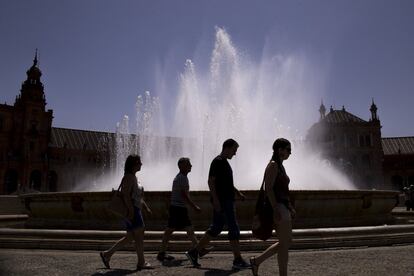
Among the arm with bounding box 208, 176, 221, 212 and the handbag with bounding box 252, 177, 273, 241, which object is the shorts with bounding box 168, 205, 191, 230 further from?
the handbag with bounding box 252, 177, 273, 241

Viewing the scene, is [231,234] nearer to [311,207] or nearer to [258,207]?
[258,207]

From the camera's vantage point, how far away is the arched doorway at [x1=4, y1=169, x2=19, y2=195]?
56334 millimetres

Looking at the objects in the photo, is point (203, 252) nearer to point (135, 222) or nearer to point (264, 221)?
point (135, 222)

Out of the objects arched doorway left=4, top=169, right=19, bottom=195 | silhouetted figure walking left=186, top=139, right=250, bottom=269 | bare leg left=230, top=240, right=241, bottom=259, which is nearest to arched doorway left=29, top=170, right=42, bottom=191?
arched doorway left=4, top=169, right=19, bottom=195

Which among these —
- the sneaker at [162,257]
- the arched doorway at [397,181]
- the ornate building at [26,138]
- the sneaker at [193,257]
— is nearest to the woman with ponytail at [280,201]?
the sneaker at [193,257]

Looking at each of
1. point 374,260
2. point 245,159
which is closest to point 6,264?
point 374,260

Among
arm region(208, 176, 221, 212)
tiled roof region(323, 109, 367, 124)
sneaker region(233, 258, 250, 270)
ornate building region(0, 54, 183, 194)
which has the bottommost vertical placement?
sneaker region(233, 258, 250, 270)

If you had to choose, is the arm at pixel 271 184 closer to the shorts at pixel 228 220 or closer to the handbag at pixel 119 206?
the shorts at pixel 228 220

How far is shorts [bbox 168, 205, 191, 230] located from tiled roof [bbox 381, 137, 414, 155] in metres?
73.6

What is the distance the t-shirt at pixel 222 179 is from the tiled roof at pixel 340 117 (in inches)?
2633

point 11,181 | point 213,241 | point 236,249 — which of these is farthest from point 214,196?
point 11,181

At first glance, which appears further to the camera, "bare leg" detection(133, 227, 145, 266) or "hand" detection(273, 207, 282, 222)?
"bare leg" detection(133, 227, 145, 266)

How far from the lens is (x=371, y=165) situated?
6650 cm

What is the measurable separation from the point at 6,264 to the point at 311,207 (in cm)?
596
